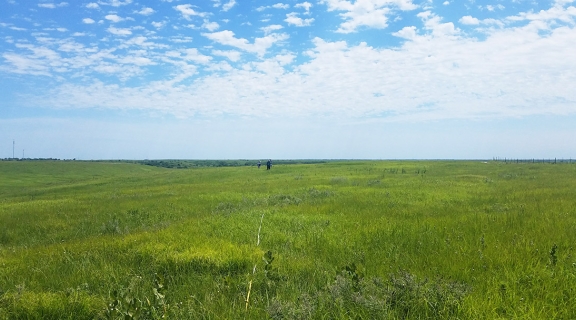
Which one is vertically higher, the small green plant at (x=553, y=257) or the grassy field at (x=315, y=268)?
the small green plant at (x=553, y=257)

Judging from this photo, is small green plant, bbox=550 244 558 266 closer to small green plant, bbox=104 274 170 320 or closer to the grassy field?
the grassy field

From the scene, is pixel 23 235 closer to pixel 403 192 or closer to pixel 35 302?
pixel 35 302

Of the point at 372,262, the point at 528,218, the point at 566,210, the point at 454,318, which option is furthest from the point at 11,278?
the point at 566,210

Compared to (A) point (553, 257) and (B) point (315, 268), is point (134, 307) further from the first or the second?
(A) point (553, 257)

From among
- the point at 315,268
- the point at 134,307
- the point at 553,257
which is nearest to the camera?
the point at 134,307

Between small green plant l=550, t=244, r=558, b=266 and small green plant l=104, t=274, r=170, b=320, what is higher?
small green plant l=550, t=244, r=558, b=266

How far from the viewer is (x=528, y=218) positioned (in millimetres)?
10289

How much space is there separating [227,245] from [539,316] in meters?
5.97

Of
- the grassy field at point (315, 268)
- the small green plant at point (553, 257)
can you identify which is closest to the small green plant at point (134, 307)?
the grassy field at point (315, 268)

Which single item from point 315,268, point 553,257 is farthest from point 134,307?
point 553,257

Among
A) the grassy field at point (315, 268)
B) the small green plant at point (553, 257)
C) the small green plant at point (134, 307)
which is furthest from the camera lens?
the small green plant at point (553, 257)

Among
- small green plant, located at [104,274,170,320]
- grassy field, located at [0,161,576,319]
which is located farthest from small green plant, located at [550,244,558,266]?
small green plant, located at [104,274,170,320]

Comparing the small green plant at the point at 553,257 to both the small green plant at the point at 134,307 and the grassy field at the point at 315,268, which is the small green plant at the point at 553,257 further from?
the small green plant at the point at 134,307

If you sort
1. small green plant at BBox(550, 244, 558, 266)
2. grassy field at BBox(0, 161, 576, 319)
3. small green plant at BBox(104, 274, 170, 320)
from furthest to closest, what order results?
small green plant at BBox(550, 244, 558, 266), grassy field at BBox(0, 161, 576, 319), small green plant at BBox(104, 274, 170, 320)
